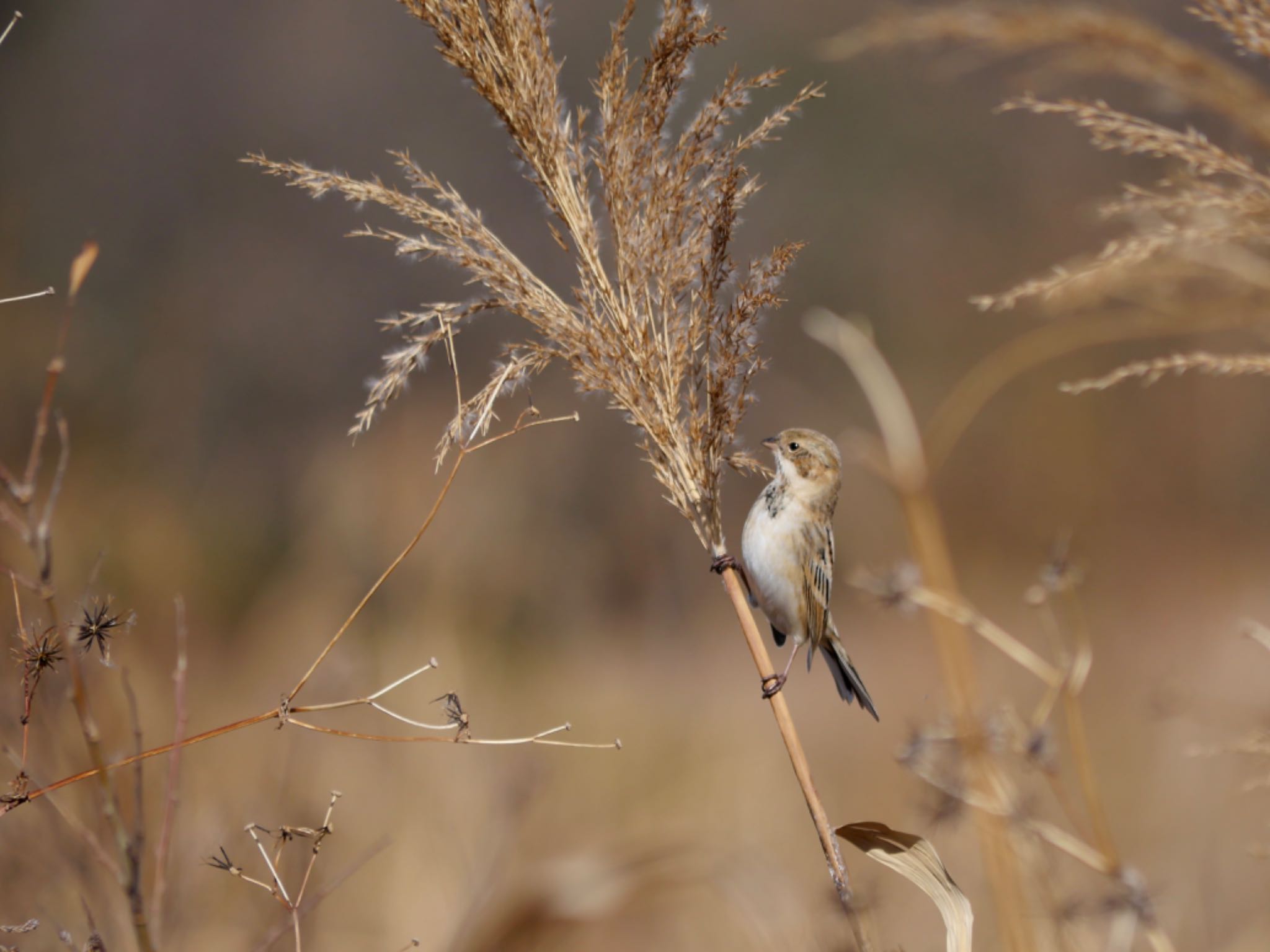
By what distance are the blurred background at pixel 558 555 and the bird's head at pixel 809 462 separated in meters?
0.74

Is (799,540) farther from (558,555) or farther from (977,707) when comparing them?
(558,555)

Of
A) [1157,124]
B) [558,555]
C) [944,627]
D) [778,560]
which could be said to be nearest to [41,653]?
[944,627]

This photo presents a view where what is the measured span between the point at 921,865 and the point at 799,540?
4.09 feet

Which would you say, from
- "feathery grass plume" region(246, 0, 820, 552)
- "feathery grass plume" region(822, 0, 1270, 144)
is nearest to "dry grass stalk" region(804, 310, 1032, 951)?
"feathery grass plume" region(246, 0, 820, 552)

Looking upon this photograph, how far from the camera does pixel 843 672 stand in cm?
247

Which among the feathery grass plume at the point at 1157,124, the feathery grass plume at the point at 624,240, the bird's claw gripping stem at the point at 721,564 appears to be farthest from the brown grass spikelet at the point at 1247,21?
the bird's claw gripping stem at the point at 721,564

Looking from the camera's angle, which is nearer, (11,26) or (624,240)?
(11,26)

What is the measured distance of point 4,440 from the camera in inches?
184

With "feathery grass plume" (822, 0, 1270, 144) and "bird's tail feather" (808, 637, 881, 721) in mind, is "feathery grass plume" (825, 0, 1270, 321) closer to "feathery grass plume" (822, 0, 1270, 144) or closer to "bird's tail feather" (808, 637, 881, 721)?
"feathery grass plume" (822, 0, 1270, 144)

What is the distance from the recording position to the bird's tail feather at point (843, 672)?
2164 mm

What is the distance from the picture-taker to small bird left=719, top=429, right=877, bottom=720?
2.39 metres

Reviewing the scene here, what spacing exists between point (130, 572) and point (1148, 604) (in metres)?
7.15

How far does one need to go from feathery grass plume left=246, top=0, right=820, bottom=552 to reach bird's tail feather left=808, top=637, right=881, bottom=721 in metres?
0.94

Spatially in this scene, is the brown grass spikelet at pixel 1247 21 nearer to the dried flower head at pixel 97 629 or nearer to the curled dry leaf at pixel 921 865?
the curled dry leaf at pixel 921 865
